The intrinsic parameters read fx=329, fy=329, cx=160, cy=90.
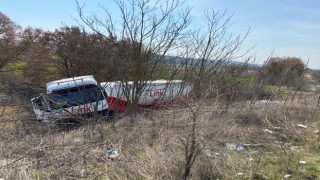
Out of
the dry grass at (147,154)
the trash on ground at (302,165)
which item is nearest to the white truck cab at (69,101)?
the dry grass at (147,154)

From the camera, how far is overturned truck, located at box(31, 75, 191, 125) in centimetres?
804

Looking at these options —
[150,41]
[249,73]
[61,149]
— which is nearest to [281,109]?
[249,73]

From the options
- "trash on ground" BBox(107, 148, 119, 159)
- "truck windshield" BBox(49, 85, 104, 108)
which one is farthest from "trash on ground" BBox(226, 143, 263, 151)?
"truck windshield" BBox(49, 85, 104, 108)

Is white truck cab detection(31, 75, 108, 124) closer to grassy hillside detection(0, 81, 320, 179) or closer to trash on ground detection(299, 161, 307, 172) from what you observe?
grassy hillside detection(0, 81, 320, 179)

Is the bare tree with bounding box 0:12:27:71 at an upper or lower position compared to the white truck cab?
upper

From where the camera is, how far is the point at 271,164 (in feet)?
18.8

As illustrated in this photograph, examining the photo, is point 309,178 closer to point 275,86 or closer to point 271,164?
point 271,164

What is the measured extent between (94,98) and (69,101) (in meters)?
1.01

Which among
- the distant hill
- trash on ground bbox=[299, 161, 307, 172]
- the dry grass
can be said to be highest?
the distant hill

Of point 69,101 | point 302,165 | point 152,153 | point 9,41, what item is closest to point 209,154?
point 152,153

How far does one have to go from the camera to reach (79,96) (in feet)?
33.8

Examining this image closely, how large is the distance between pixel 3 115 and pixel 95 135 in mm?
2435

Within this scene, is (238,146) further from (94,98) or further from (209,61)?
(209,61)

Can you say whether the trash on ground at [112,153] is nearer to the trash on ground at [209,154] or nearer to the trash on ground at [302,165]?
the trash on ground at [209,154]
